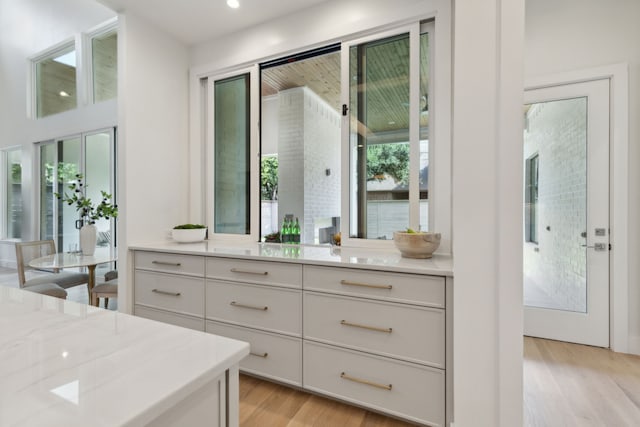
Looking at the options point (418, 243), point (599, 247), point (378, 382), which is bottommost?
point (378, 382)

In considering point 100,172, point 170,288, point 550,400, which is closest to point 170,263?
point 170,288

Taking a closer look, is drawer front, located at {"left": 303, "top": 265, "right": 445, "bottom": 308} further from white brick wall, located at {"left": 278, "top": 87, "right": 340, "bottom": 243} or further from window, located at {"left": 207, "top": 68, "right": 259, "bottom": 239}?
white brick wall, located at {"left": 278, "top": 87, "right": 340, "bottom": 243}

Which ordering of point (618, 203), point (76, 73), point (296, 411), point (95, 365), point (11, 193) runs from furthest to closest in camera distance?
1. point (11, 193)
2. point (76, 73)
3. point (618, 203)
4. point (296, 411)
5. point (95, 365)

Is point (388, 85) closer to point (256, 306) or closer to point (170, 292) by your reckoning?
point (256, 306)

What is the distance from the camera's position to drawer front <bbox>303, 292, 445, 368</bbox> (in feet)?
4.98

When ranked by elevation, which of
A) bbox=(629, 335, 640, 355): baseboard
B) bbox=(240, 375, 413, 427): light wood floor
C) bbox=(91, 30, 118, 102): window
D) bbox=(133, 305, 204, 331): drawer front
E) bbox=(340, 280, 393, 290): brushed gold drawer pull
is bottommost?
bbox=(240, 375, 413, 427): light wood floor

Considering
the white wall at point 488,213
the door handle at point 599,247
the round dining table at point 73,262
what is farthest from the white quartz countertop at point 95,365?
the door handle at point 599,247

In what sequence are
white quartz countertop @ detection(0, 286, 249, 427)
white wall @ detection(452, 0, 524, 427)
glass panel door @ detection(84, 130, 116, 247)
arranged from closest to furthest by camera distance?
1. white quartz countertop @ detection(0, 286, 249, 427)
2. white wall @ detection(452, 0, 524, 427)
3. glass panel door @ detection(84, 130, 116, 247)

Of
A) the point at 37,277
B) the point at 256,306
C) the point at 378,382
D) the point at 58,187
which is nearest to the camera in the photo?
the point at 378,382

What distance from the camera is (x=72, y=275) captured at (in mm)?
3135

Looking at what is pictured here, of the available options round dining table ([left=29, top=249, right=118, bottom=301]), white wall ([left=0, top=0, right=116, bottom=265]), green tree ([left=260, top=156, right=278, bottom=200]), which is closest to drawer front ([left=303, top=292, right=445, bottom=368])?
round dining table ([left=29, top=249, right=118, bottom=301])

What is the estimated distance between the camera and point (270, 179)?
596 centimetres

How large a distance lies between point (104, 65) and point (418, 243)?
5.14m


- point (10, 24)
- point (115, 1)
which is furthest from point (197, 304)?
point (10, 24)
